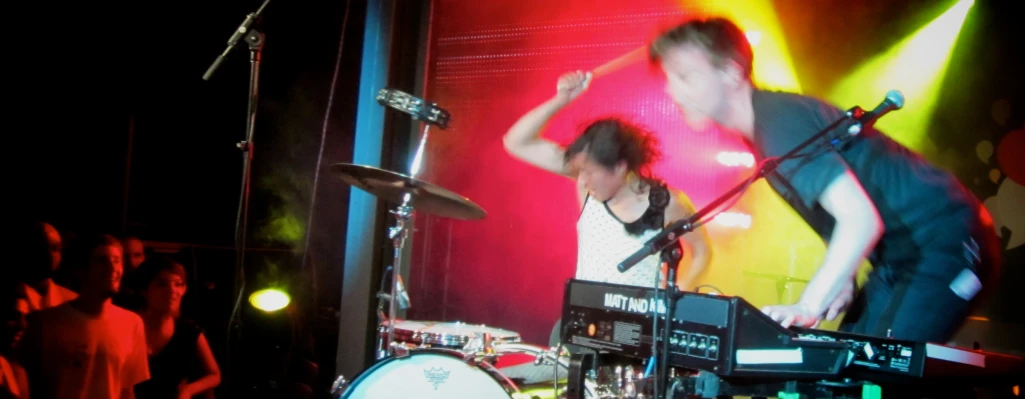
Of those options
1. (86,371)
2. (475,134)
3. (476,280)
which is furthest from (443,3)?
(86,371)

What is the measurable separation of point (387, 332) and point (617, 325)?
1.23 meters

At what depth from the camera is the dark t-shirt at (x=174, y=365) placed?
11.2 ft

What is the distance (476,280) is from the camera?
427 centimetres

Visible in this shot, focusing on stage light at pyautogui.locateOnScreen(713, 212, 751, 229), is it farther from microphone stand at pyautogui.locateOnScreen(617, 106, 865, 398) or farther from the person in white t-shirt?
the person in white t-shirt

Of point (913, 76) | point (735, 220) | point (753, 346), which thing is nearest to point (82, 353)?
point (753, 346)

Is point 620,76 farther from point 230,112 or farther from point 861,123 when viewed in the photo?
point 230,112

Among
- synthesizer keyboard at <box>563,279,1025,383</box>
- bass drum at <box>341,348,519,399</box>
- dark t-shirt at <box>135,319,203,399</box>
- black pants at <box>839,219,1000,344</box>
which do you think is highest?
black pants at <box>839,219,1000,344</box>

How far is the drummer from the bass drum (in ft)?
2.10

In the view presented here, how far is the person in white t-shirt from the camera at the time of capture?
9.85 ft

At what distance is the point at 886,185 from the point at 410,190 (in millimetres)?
1831

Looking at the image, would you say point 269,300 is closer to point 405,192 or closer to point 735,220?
point 405,192

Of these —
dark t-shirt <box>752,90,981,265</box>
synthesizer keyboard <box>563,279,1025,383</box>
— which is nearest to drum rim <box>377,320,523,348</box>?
synthesizer keyboard <box>563,279,1025,383</box>

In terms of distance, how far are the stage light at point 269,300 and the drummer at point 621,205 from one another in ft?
5.24

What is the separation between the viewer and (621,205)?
325 centimetres
